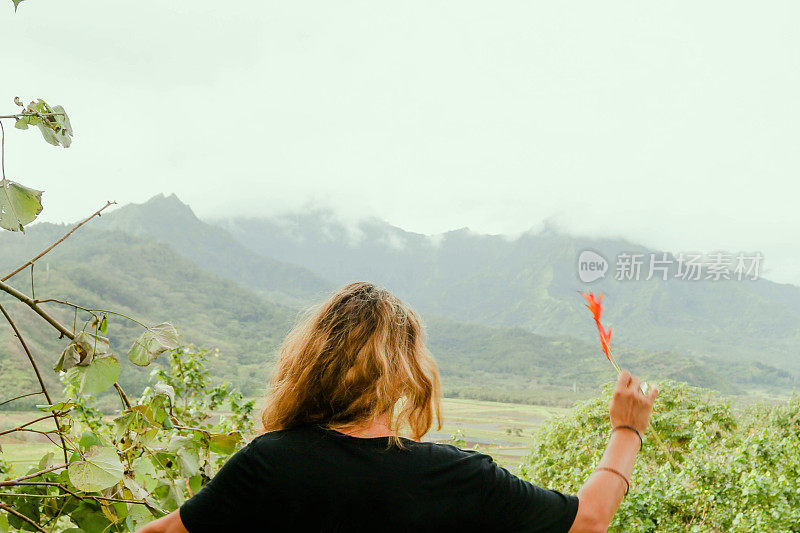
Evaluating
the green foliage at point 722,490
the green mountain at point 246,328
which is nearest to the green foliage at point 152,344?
the green foliage at point 722,490

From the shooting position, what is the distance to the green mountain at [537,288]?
39.3 meters

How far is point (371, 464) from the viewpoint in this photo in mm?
700

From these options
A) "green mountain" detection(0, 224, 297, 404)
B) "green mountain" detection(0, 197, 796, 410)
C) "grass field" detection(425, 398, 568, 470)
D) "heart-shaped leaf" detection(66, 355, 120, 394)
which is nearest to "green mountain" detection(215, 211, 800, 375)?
"green mountain" detection(0, 197, 796, 410)

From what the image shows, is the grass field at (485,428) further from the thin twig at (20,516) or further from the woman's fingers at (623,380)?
the woman's fingers at (623,380)

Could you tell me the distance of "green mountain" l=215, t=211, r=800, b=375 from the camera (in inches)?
1547

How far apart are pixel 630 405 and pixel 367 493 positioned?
A: 0.35 metres

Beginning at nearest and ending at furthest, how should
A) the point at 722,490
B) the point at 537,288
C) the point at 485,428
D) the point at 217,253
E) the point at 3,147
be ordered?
1. the point at 3,147
2. the point at 722,490
3. the point at 485,428
4. the point at 537,288
5. the point at 217,253

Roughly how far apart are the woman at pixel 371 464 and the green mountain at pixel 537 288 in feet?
88.8

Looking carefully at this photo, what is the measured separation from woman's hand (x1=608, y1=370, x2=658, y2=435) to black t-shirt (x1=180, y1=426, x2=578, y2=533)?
0.13 meters

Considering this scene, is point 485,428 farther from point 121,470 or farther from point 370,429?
point 121,470

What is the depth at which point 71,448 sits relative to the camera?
68 cm

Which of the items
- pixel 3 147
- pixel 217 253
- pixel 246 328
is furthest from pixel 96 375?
pixel 217 253

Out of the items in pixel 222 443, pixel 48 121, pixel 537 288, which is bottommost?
pixel 222 443

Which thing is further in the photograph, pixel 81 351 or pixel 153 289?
pixel 153 289
